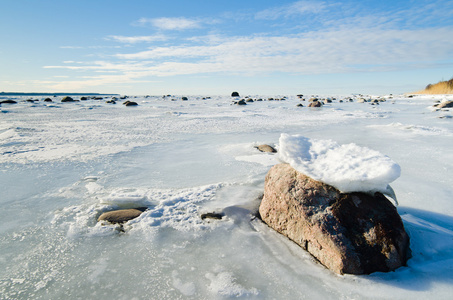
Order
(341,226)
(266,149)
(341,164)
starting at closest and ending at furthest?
(341,226)
(341,164)
(266,149)

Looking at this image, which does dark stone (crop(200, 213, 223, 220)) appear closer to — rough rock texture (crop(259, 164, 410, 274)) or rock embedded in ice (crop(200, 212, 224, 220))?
rock embedded in ice (crop(200, 212, 224, 220))

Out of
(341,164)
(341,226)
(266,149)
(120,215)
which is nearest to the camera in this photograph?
(341,226)

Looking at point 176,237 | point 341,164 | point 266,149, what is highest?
point 341,164

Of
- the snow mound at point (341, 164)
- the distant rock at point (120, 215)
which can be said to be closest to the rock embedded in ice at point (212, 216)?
the distant rock at point (120, 215)

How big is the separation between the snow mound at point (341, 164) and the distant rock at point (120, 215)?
195 centimetres

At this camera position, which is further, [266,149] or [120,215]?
[266,149]

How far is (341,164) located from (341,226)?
0.66 meters

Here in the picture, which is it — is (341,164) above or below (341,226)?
above

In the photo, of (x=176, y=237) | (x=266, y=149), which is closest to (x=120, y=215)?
(x=176, y=237)

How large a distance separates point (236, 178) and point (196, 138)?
158 inches

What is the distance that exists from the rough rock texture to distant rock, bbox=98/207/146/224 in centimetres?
171

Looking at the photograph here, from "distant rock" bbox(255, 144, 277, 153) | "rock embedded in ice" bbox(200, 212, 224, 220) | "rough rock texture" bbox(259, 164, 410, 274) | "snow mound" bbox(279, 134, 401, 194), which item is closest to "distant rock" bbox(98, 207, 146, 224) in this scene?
"rock embedded in ice" bbox(200, 212, 224, 220)

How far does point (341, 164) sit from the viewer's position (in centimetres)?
267

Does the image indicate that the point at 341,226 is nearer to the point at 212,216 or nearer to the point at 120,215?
the point at 212,216
